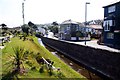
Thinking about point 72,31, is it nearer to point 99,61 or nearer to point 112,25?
point 112,25

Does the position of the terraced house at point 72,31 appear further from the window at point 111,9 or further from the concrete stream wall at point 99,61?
the concrete stream wall at point 99,61

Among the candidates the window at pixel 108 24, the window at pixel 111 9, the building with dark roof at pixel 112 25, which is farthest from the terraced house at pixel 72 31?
the window at pixel 111 9

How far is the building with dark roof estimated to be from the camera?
45.8 metres

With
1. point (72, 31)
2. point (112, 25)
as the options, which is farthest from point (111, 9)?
point (72, 31)

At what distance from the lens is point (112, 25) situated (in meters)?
48.0

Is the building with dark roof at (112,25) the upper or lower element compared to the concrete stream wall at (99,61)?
upper

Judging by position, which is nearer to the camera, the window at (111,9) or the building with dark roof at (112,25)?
the building with dark roof at (112,25)

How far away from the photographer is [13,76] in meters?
13.4

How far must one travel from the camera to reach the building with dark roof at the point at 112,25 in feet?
150

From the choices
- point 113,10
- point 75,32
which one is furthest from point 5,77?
point 75,32

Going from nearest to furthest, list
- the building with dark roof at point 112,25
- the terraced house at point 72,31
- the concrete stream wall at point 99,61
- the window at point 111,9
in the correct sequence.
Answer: the concrete stream wall at point 99,61, the building with dark roof at point 112,25, the window at point 111,9, the terraced house at point 72,31

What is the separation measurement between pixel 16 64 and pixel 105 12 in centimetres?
3981

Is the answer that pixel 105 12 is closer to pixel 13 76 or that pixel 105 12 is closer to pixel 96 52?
pixel 96 52

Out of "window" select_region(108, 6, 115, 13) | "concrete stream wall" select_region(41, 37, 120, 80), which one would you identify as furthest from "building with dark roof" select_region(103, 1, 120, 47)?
"concrete stream wall" select_region(41, 37, 120, 80)
